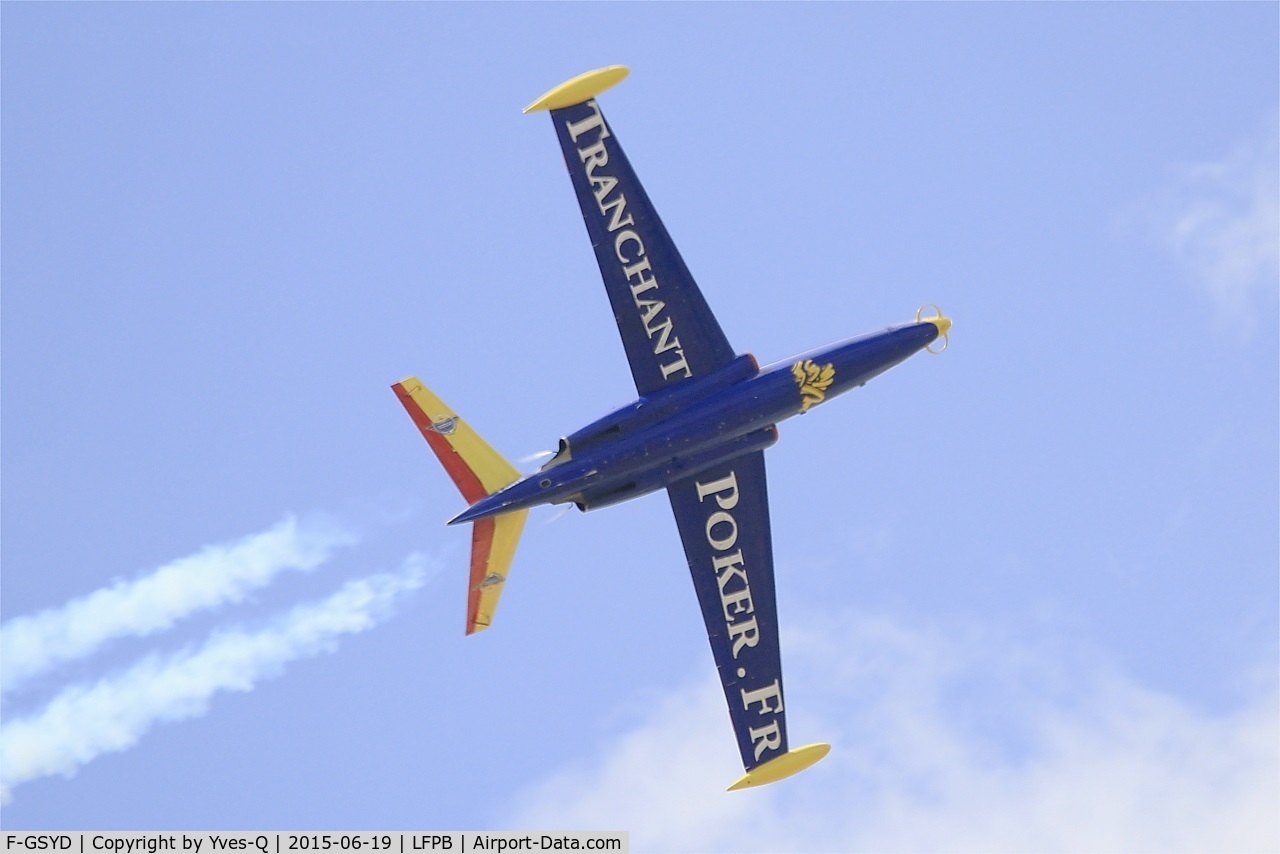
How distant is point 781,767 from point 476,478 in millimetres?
14958

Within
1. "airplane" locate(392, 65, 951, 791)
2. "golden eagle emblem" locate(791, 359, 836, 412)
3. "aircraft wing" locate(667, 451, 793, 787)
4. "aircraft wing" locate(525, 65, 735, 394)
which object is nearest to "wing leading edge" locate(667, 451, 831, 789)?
"aircraft wing" locate(667, 451, 793, 787)

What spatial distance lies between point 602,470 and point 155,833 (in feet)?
52.7

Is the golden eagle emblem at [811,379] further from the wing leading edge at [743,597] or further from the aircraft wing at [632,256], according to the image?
the wing leading edge at [743,597]

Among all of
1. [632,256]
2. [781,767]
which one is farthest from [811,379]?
[781,767]

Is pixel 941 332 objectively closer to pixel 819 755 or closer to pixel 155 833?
pixel 819 755

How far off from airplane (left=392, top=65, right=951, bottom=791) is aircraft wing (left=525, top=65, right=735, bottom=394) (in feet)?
0.10

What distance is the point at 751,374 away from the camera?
2430 inches

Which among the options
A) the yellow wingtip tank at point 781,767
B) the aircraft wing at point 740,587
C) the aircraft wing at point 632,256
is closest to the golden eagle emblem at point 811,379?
the aircraft wing at point 632,256

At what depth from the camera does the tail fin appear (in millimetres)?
60031

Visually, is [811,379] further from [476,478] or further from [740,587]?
[476,478]

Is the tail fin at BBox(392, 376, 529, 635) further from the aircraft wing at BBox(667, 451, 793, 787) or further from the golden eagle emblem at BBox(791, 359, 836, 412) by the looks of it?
the golden eagle emblem at BBox(791, 359, 836, 412)

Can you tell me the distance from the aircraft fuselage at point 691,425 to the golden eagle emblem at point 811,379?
30mm
